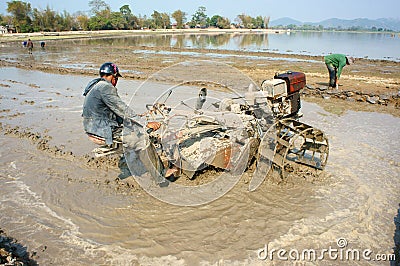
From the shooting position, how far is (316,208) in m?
4.82

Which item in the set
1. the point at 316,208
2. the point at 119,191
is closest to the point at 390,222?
the point at 316,208

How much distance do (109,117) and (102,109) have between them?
0.55 ft

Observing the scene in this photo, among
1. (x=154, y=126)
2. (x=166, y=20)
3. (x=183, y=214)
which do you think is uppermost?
(x=166, y=20)

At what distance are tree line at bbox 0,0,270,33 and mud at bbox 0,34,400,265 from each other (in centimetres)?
7105

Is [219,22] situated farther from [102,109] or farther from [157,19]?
[102,109]

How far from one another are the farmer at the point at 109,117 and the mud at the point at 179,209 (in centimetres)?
105

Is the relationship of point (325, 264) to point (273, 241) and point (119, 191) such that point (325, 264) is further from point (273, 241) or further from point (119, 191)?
point (119, 191)

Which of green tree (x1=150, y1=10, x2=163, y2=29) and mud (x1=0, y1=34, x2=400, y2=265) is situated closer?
mud (x1=0, y1=34, x2=400, y2=265)

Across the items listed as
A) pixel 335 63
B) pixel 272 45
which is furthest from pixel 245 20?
pixel 335 63

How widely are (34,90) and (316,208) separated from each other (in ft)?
40.1

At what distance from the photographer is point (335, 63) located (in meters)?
12.5

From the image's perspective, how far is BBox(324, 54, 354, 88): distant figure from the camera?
12.3m

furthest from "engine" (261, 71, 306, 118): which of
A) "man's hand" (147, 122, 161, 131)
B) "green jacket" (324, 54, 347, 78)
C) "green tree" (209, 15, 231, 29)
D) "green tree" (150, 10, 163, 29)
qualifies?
"green tree" (209, 15, 231, 29)

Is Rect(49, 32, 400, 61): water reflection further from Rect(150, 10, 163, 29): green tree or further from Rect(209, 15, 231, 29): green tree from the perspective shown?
Rect(209, 15, 231, 29): green tree
